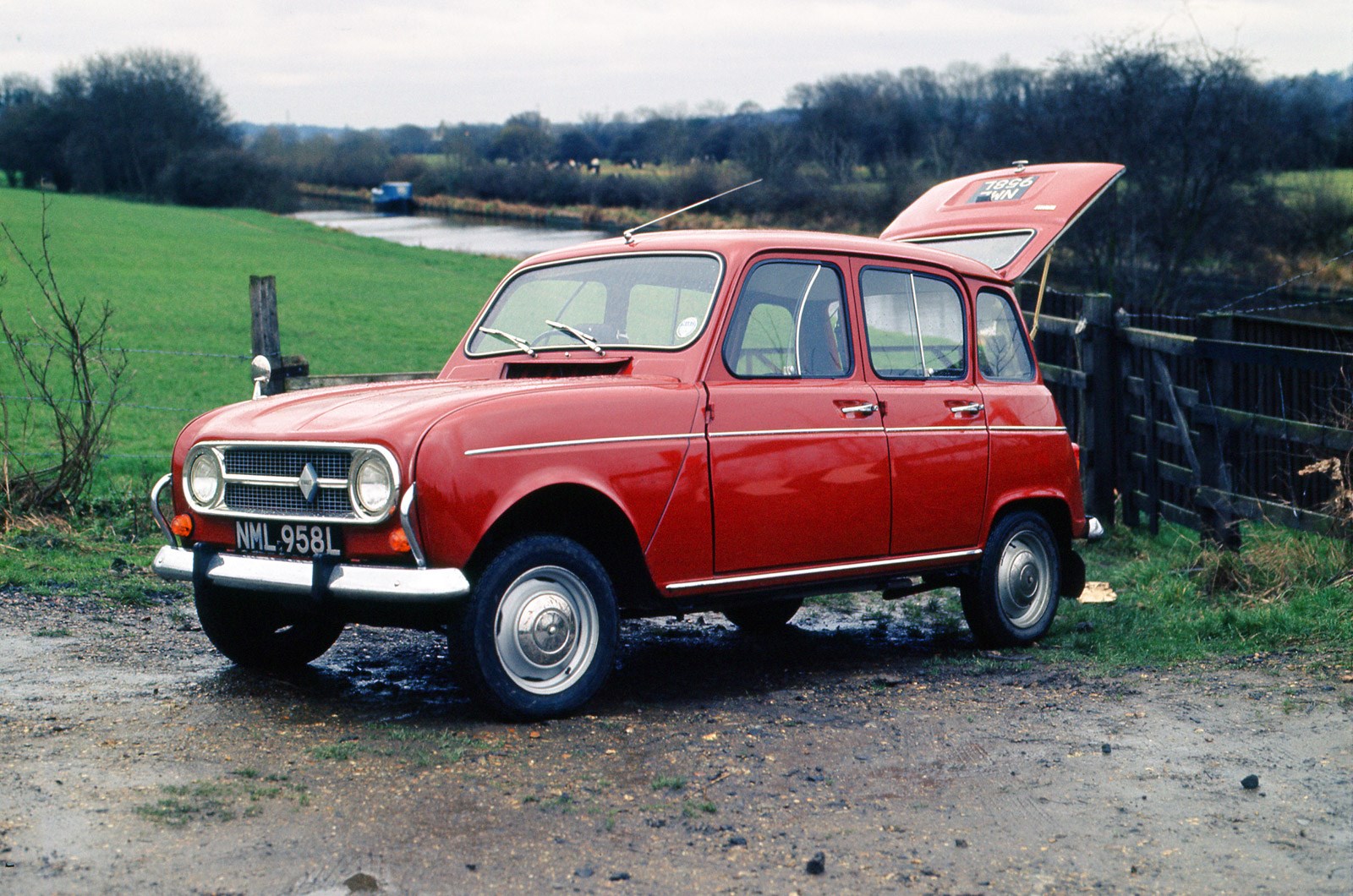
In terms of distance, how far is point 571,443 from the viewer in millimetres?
5270

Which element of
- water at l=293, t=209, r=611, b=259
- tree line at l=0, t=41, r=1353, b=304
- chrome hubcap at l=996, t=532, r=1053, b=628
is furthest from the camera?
water at l=293, t=209, r=611, b=259

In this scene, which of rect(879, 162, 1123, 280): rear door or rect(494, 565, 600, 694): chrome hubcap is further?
rect(879, 162, 1123, 280): rear door

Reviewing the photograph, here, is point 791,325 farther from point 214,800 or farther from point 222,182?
point 222,182

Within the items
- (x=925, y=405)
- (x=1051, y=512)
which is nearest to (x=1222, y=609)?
(x=1051, y=512)

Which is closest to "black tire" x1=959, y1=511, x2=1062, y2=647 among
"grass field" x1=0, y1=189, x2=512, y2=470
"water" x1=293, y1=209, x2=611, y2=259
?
"grass field" x1=0, y1=189, x2=512, y2=470

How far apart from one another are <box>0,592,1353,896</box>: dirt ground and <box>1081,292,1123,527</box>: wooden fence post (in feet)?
16.2

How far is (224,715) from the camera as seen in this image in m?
5.39

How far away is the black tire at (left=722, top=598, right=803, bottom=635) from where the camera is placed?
781 cm

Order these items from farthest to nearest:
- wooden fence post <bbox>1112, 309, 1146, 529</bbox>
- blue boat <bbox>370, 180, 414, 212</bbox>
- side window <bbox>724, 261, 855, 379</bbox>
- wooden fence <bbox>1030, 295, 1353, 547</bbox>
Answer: blue boat <bbox>370, 180, 414, 212</bbox> < wooden fence post <bbox>1112, 309, 1146, 529</bbox> < wooden fence <bbox>1030, 295, 1353, 547</bbox> < side window <bbox>724, 261, 855, 379</bbox>

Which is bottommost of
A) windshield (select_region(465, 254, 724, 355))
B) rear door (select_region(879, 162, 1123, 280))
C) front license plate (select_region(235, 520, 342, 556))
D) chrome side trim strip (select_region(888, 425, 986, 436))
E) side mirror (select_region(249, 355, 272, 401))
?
front license plate (select_region(235, 520, 342, 556))

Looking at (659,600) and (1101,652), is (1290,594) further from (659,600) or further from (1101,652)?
(659,600)

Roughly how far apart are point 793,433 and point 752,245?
87 centimetres

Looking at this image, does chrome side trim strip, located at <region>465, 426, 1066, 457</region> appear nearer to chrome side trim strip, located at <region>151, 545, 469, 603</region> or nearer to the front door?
the front door

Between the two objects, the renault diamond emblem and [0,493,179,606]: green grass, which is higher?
the renault diamond emblem
